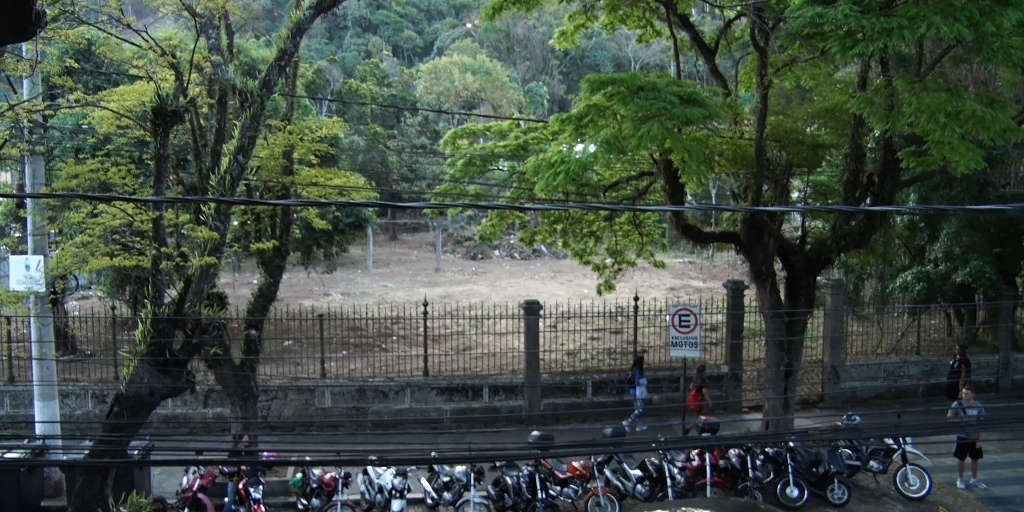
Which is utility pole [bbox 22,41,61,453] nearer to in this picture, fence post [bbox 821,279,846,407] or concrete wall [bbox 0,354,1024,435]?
concrete wall [bbox 0,354,1024,435]

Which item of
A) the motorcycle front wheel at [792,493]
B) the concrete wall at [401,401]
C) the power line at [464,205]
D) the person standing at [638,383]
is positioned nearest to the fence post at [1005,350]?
the concrete wall at [401,401]

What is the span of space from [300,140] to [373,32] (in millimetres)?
37453

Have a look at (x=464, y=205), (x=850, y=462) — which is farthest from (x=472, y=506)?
(x=464, y=205)

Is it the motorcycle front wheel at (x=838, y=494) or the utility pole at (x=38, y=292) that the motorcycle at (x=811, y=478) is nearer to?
the motorcycle front wheel at (x=838, y=494)

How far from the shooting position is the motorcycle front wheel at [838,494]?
10.4 metres

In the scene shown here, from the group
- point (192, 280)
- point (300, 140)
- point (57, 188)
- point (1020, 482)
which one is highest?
point (300, 140)

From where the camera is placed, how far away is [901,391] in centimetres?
1496

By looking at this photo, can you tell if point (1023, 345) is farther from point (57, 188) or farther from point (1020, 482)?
point (57, 188)

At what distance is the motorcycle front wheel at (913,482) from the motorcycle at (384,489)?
6.22m

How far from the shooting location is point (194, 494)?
9.71m

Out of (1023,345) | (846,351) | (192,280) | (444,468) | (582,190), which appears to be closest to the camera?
(192,280)

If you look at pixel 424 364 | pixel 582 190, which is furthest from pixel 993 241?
pixel 424 364

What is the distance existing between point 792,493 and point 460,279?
1879 cm

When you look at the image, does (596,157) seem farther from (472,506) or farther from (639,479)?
(472,506)
